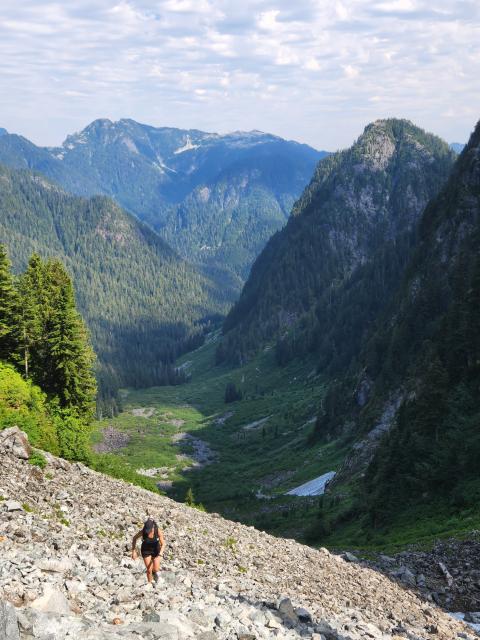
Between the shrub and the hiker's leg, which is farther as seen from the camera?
the shrub

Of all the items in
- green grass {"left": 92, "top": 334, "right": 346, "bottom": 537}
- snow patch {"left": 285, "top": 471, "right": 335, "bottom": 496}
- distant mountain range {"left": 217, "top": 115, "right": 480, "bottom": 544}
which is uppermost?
distant mountain range {"left": 217, "top": 115, "right": 480, "bottom": 544}

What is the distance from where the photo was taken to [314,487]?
3708 inches

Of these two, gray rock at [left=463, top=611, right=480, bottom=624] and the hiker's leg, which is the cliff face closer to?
the hiker's leg

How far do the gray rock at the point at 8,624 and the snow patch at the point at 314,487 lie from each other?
7780 centimetres

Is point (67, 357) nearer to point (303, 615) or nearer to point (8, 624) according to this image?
point (303, 615)

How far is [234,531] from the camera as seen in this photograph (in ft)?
111

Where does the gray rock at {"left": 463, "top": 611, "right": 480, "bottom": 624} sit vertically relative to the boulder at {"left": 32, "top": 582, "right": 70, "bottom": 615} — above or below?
below

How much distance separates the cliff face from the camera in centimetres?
1766

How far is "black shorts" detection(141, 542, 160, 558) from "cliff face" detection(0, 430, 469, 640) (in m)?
0.80

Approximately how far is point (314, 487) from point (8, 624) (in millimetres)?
83421

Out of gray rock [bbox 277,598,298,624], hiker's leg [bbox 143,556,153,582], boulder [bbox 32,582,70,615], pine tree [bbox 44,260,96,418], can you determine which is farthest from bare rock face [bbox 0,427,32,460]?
pine tree [bbox 44,260,96,418]

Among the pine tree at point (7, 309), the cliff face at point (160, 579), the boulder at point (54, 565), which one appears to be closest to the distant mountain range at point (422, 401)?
the cliff face at point (160, 579)

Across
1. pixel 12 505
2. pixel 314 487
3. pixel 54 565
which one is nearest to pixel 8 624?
pixel 54 565

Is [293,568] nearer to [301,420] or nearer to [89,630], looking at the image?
[89,630]
